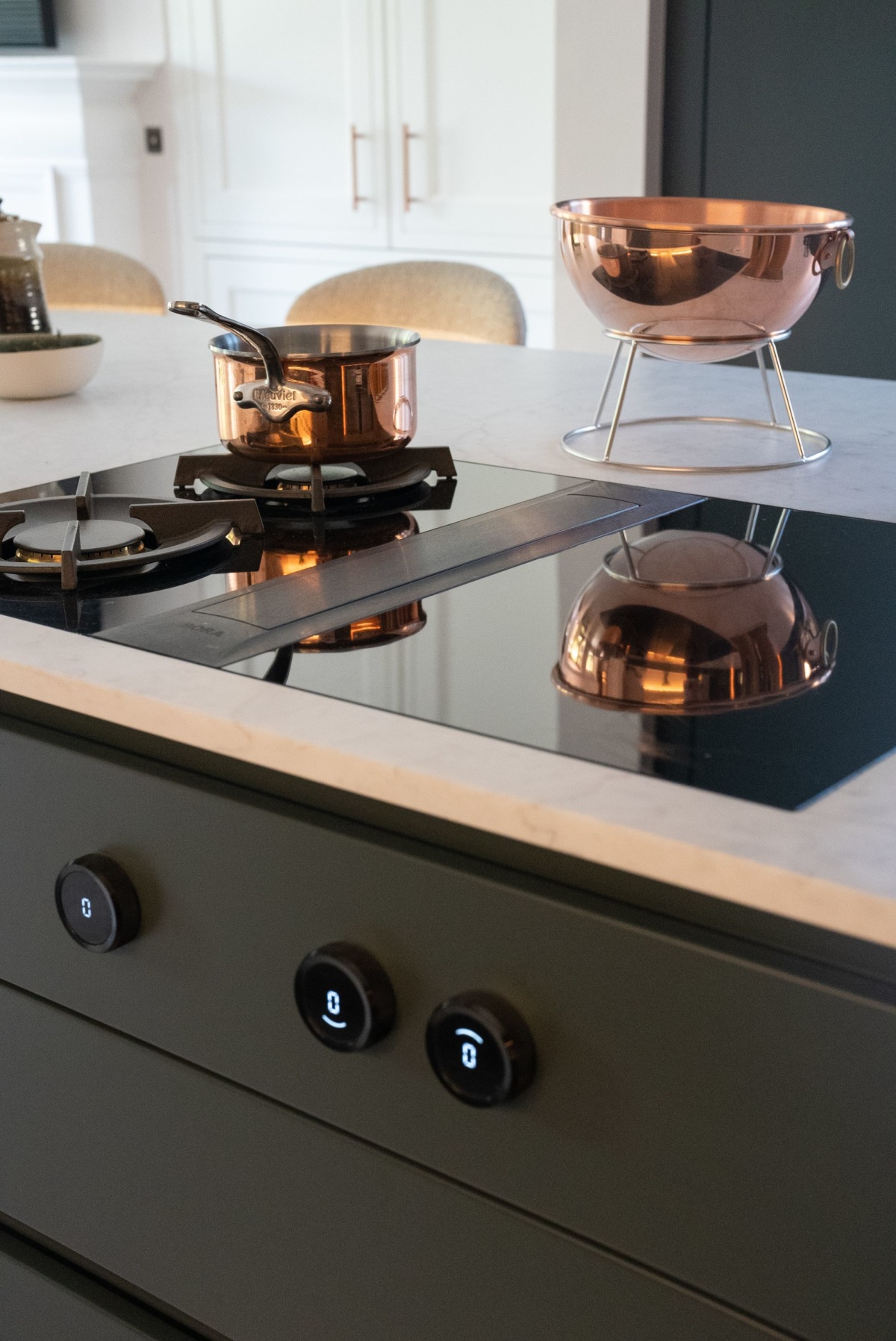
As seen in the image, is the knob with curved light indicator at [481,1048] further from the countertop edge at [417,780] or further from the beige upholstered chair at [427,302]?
the beige upholstered chair at [427,302]

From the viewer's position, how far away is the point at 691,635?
0.68 metres

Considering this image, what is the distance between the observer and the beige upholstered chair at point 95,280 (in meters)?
2.33

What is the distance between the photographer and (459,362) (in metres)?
1.59

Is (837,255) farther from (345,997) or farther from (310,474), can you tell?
(345,997)

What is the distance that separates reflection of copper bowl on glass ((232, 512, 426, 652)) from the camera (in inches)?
27.4

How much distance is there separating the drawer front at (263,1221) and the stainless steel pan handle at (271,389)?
42 cm

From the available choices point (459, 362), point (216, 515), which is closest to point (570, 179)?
point (459, 362)

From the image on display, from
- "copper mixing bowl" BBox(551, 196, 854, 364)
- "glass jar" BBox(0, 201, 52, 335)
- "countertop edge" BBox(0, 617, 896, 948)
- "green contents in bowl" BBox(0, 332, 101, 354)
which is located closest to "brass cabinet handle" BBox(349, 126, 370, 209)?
"glass jar" BBox(0, 201, 52, 335)

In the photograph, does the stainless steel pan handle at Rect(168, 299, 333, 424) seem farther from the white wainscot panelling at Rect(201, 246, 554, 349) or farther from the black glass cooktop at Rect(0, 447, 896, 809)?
the white wainscot panelling at Rect(201, 246, 554, 349)

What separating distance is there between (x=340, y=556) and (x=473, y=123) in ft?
10.6

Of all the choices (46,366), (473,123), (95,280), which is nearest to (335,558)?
(46,366)

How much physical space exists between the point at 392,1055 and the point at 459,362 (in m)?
1.11

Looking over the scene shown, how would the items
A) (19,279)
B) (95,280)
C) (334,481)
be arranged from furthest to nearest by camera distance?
(95,280) < (19,279) < (334,481)

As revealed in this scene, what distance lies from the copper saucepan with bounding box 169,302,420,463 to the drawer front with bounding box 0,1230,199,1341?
1.86ft
